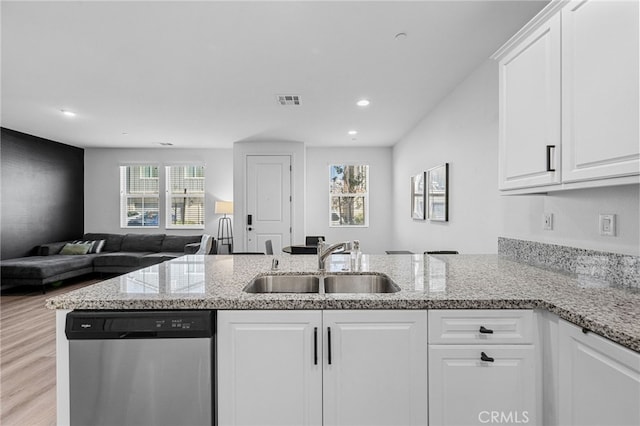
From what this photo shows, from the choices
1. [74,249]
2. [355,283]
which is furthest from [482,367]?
[74,249]

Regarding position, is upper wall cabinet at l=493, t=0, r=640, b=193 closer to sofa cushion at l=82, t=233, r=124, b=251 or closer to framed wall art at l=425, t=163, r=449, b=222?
framed wall art at l=425, t=163, r=449, b=222

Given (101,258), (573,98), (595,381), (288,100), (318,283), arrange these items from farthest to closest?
(101,258) → (288,100) → (318,283) → (573,98) → (595,381)

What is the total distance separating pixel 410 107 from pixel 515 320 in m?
3.25

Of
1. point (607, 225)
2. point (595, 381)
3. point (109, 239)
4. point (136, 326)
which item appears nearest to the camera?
point (595, 381)

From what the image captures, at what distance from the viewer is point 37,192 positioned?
5406mm

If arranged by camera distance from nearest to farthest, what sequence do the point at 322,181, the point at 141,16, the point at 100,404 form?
the point at 100,404 < the point at 141,16 < the point at 322,181

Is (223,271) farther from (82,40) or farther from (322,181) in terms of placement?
(322,181)

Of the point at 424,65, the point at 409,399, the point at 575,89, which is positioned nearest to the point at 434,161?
the point at 424,65

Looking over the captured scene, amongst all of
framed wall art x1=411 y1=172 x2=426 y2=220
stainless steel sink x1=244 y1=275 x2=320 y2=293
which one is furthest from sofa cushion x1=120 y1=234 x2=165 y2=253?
stainless steel sink x1=244 y1=275 x2=320 y2=293

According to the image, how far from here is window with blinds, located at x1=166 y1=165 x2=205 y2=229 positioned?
262 inches

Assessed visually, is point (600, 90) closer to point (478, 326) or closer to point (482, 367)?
point (478, 326)

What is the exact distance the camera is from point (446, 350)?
4.00 feet

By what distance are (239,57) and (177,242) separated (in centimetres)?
442

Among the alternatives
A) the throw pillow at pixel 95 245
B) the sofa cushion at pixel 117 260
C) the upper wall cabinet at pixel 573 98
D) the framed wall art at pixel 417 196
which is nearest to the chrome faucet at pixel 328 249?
the upper wall cabinet at pixel 573 98
